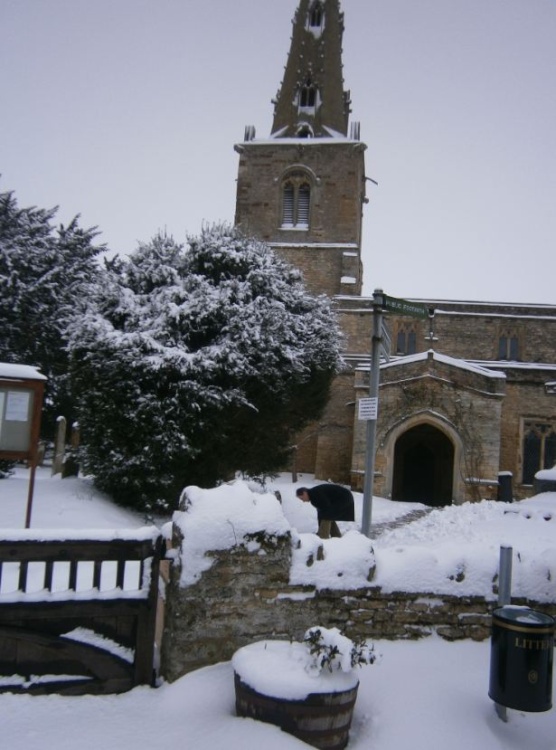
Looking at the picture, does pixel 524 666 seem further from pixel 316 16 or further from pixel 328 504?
pixel 316 16

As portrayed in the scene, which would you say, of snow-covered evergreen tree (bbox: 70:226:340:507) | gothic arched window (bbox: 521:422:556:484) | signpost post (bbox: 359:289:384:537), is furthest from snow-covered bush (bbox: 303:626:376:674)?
gothic arched window (bbox: 521:422:556:484)

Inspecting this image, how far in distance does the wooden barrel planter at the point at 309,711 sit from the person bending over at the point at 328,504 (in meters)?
5.29

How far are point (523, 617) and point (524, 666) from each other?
312 mm

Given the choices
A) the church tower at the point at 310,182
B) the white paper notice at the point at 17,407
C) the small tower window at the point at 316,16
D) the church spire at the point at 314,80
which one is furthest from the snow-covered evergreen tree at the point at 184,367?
the small tower window at the point at 316,16

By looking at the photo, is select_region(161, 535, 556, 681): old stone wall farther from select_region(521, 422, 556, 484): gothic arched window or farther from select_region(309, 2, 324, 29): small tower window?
select_region(309, 2, 324, 29): small tower window

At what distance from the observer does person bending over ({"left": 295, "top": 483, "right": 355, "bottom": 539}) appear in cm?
921

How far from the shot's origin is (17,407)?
7543 mm

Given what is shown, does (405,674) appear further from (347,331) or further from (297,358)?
(347,331)

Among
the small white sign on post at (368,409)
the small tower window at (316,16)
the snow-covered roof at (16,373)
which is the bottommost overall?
the small white sign on post at (368,409)

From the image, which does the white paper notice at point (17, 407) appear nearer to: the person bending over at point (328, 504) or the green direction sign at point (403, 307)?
the person bending over at point (328, 504)

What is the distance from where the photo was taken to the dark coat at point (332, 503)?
363 inches

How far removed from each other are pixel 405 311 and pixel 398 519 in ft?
27.0

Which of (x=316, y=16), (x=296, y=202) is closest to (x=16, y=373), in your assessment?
(x=296, y=202)

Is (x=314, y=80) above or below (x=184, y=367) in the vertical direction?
above
